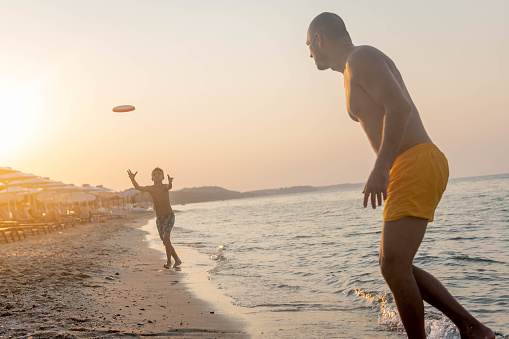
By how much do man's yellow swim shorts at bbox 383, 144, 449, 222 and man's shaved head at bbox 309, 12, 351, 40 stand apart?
2.74 feet

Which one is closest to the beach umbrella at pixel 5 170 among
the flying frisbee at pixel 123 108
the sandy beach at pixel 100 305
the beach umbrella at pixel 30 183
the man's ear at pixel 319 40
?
the beach umbrella at pixel 30 183

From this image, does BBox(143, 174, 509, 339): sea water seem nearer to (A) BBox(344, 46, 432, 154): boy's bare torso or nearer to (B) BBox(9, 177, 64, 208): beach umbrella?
(A) BBox(344, 46, 432, 154): boy's bare torso

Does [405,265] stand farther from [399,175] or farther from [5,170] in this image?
[5,170]

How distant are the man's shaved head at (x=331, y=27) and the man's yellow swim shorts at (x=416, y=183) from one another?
0.84m

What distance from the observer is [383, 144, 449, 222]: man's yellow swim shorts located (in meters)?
2.41

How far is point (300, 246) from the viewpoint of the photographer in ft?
42.5

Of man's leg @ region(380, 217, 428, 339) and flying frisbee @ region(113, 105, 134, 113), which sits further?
flying frisbee @ region(113, 105, 134, 113)

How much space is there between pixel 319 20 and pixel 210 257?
8976 millimetres

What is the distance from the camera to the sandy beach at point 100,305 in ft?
12.3

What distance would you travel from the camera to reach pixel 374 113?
2.64 meters

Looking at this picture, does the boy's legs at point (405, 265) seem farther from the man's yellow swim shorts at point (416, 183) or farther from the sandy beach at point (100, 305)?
the sandy beach at point (100, 305)

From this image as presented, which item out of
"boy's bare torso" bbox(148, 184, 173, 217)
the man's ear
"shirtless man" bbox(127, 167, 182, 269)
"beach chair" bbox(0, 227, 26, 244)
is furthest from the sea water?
"beach chair" bbox(0, 227, 26, 244)

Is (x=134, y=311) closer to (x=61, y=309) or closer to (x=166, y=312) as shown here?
(x=166, y=312)

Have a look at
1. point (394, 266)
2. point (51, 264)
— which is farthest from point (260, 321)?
point (51, 264)
